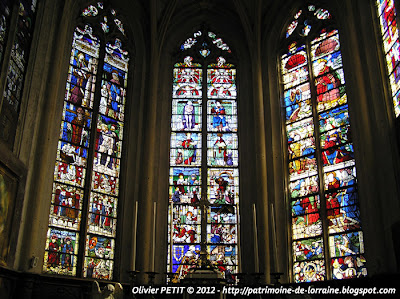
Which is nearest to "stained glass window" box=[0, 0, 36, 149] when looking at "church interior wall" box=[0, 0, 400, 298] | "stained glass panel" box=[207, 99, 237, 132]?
"church interior wall" box=[0, 0, 400, 298]

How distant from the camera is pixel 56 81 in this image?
34.9 ft

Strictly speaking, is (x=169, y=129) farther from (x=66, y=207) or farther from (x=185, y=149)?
(x=66, y=207)

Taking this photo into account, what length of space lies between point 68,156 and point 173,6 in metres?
4.91

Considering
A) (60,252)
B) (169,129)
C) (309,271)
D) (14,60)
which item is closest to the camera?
(14,60)

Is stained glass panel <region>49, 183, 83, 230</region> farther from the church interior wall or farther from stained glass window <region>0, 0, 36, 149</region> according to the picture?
stained glass window <region>0, 0, 36, 149</region>

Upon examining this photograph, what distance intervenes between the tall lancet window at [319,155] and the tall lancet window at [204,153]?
1.39 m

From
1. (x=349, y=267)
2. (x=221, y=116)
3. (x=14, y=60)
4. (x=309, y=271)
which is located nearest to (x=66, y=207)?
(x=14, y=60)

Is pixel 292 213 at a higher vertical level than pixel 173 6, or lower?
lower

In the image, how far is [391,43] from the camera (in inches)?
388

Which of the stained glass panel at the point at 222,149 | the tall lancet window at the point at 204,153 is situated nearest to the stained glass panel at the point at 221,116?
the tall lancet window at the point at 204,153

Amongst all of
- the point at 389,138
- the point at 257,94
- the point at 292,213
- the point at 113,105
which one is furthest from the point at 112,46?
the point at 389,138

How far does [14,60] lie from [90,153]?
2.66 meters

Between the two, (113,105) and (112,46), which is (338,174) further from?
(112,46)

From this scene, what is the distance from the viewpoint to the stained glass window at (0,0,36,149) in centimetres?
927
